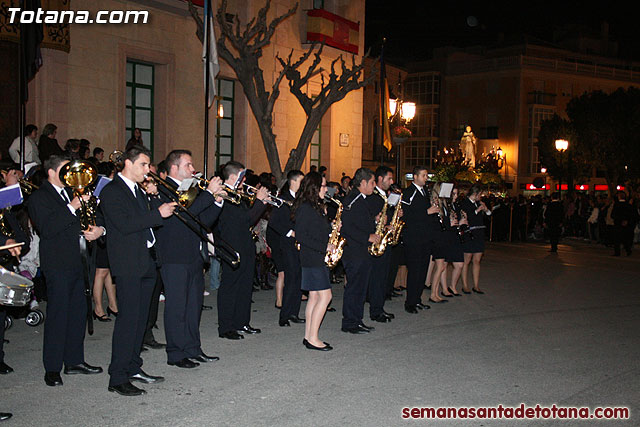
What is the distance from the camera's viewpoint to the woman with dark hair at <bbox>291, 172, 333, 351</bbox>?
24.4 ft

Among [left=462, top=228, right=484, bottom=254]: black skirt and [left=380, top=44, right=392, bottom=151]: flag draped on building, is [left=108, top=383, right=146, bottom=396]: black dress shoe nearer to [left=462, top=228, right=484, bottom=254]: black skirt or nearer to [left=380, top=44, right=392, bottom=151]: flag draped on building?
[left=462, top=228, right=484, bottom=254]: black skirt

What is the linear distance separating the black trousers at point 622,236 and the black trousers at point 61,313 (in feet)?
59.2

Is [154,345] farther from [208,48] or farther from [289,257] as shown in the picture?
[208,48]

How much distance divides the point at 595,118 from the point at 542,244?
32.5 metres

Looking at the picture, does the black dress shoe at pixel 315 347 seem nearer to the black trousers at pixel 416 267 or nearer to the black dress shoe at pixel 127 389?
the black dress shoe at pixel 127 389

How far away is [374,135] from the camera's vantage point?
4647 centimetres

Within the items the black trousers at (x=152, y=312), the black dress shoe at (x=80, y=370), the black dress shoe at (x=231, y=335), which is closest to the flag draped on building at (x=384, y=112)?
the black dress shoe at (x=231, y=335)

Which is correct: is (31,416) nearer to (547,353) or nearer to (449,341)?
(449,341)

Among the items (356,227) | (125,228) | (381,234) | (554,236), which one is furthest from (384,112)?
(125,228)

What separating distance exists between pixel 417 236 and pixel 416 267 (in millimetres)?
491

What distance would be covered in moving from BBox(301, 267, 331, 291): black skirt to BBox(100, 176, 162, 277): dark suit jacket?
2174 millimetres

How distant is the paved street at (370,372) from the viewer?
5391 millimetres

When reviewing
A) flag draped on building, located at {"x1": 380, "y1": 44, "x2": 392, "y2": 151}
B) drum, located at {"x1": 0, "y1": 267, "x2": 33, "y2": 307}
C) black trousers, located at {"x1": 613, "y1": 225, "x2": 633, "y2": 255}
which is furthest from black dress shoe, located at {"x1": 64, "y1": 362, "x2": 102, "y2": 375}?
black trousers, located at {"x1": 613, "y1": 225, "x2": 633, "y2": 255}
